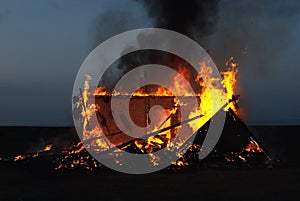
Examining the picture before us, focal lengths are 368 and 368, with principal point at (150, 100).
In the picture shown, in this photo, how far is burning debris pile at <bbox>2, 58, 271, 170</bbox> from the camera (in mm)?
17625

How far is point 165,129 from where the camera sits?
18391 mm

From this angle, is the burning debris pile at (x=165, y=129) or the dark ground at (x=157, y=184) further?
the burning debris pile at (x=165, y=129)

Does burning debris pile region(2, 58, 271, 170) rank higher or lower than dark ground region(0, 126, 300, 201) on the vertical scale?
higher

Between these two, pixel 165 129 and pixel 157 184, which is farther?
pixel 165 129

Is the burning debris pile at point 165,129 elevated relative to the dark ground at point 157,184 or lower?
elevated

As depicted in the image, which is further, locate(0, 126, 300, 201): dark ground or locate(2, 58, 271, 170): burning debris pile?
locate(2, 58, 271, 170): burning debris pile

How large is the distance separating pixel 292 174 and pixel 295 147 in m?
10.3

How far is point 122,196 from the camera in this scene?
11.9 metres

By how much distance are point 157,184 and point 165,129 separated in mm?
4829

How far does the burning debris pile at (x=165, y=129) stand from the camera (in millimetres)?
17625

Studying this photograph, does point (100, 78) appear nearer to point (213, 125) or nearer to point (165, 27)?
point (165, 27)

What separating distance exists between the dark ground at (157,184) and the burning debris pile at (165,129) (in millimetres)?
747

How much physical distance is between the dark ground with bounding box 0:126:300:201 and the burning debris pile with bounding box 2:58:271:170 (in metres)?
0.75

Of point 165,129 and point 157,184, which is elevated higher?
point 165,129
